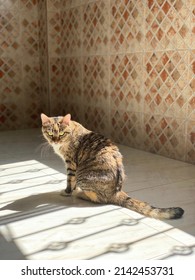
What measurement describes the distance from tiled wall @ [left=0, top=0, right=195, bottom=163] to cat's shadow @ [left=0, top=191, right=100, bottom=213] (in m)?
1.47

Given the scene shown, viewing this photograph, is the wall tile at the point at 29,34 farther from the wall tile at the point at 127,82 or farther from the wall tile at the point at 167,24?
the wall tile at the point at 167,24

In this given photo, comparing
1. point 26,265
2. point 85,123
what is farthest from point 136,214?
point 85,123

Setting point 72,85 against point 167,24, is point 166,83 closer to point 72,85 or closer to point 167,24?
point 167,24

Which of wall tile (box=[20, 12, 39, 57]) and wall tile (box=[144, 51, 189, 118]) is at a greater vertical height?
wall tile (box=[20, 12, 39, 57])

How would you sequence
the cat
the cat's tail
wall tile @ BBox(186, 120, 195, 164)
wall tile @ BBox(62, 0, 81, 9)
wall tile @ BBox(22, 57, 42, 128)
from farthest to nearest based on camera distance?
1. wall tile @ BBox(22, 57, 42, 128)
2. wall tile @ BBox(62, 0, 81, 9)
3. wall tile @ BBox(186, 120, 195, 164)
4. the cat
5. the cat's tail

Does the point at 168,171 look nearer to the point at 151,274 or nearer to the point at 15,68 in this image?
the point at 151,274

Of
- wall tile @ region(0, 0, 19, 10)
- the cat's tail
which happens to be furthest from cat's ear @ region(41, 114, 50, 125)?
wall tile @ region(0, 0, 19, 10)

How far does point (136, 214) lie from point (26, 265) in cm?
100

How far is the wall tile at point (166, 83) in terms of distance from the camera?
3.72 m

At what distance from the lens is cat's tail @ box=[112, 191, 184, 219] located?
237cm

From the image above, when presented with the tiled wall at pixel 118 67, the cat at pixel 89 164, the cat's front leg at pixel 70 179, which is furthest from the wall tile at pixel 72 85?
the cat's front leg at pixel 70 179

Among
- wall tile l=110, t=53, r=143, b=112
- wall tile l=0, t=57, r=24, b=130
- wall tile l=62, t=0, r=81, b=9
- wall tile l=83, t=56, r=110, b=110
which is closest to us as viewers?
wall tile l=110, t=53, r=143, b=112

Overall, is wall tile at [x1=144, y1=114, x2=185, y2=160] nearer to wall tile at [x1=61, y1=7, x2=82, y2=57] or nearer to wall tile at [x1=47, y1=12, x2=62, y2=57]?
wall tile at [x1=61, y1=7, x2=82, y2=57]

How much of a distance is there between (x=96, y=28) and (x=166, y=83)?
145 centimetres
